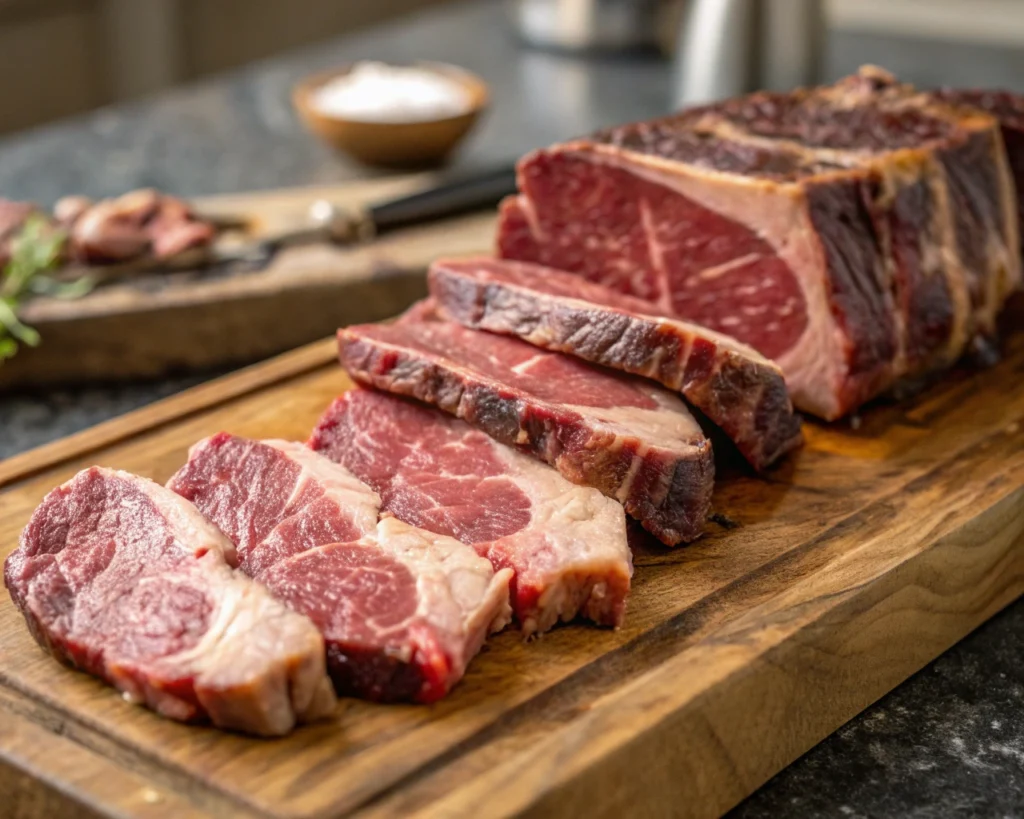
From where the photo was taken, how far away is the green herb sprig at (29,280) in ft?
14.0

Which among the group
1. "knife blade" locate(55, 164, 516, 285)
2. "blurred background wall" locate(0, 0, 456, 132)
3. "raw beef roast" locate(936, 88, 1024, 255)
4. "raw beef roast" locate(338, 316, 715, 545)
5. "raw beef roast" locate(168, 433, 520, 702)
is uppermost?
"raw beef roast" locate(936, 88, 1024, 255)

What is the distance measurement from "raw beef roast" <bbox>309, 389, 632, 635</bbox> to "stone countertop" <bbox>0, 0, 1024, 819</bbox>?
0.51 metres

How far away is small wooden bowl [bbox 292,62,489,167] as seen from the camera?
18.5 feet

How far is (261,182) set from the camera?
604cm

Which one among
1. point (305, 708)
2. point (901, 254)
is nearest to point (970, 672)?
point (901, 254)

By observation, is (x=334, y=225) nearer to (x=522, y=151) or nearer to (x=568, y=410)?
(x=522, y=151)

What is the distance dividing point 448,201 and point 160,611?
2.79m

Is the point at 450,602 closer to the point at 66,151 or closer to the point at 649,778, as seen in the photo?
the point at 649,778

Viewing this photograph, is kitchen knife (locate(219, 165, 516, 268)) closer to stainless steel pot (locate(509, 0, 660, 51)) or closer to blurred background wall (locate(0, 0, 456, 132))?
stainless steel pot (locate(509, 0, 660, 51))

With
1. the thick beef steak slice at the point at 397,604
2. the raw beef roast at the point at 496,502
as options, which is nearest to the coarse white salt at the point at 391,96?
the raw beef roast at the point at 496,502

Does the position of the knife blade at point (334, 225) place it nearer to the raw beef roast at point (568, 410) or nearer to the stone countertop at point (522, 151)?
the stone countertop at point (522, 151)

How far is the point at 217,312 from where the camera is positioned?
14.7 feet

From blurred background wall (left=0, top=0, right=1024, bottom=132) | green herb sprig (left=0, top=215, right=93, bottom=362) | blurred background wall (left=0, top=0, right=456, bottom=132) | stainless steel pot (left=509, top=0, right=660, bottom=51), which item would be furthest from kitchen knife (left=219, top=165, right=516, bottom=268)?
blurred background wall (left=0, top=0, right=456, bottom=132)

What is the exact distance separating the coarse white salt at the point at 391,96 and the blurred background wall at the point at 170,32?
3143 mm
